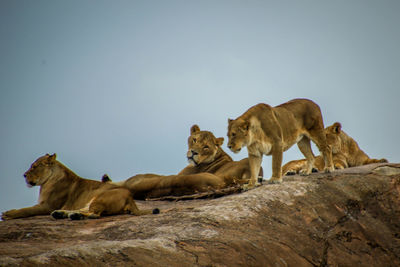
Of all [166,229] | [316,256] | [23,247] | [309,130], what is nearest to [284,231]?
[316,256]

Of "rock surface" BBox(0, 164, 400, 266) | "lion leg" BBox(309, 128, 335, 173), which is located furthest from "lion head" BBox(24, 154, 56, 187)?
"lion leg" BBox(309, 128, 335, 173)

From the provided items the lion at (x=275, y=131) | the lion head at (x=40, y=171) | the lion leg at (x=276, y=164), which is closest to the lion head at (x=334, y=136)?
the lion at (x=275, y=131)

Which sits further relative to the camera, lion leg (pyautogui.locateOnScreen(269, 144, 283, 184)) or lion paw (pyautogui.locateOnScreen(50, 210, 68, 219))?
lion paw (pyautogui.locateOnScreen(50, 210, 68, 219))

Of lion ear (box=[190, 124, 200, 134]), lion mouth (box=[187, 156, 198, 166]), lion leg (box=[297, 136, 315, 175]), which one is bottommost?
lion leg (box=[297, 136, 315, 175])

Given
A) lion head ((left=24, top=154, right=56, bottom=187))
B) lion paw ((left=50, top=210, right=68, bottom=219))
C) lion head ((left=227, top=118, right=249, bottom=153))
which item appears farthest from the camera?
lion head ((left=24, top=154, right=56, bottom=187))

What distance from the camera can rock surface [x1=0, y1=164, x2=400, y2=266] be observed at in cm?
414

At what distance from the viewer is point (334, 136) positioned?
12.2 meters

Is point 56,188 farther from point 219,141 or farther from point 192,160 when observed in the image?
point 219,141

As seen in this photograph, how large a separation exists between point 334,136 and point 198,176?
170 inches

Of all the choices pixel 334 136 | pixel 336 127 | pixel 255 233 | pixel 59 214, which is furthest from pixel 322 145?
pixel 59 214

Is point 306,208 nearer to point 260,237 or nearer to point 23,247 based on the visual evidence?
point 260,237

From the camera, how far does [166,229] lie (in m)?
5.08

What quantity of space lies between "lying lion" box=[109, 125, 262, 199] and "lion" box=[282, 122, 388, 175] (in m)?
1.59

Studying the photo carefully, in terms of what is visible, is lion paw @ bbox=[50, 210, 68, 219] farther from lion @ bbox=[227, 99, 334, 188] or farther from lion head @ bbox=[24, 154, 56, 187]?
lion @ bbox=[227, 99, 334, 188]
